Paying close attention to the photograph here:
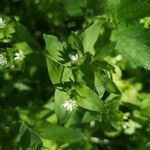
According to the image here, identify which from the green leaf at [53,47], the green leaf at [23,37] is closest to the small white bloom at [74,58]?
the green leaf at [53,47]

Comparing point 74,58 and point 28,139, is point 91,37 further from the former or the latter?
point 28,139

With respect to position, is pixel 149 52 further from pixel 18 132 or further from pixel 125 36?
pixel 18 132

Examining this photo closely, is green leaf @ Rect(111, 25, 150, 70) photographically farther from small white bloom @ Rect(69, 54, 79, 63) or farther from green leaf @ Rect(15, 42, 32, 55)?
green leaf @ Rect(15, 42, 32, 55)

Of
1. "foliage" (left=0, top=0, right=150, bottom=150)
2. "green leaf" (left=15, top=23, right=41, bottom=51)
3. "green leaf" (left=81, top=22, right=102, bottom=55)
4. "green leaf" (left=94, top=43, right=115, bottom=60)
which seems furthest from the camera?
"green leaf" (left=15, top=23, right=41, bottom=51)

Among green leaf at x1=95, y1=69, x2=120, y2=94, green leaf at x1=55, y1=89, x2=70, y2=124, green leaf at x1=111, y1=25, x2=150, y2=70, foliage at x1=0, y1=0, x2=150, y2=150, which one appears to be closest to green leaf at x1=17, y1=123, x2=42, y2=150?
foliage at x1=0, y1=0, x2=150, y2=150

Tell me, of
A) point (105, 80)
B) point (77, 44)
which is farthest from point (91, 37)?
point (105, 80)
